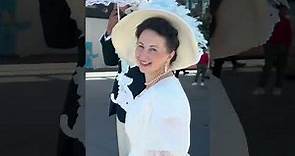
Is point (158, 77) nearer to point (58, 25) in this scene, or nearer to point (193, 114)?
point (193, 114)

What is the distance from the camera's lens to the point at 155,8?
392 cm

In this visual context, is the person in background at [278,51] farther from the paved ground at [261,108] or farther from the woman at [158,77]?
the woman at [158,77]

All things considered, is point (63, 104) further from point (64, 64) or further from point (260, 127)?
point (260, 127)

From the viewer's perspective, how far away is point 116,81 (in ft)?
13.5

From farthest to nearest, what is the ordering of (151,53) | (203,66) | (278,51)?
(278,51)
(203,66)
(151,53)

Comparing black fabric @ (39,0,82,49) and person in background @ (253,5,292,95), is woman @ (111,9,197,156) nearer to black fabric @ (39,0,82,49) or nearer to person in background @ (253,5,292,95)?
black fabric @ (39,0,82,49)

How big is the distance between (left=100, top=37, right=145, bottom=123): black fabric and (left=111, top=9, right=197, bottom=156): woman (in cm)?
4

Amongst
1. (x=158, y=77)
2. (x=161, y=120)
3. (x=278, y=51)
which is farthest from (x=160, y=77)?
(x=278, y=51)

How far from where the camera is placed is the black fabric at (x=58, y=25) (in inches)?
163

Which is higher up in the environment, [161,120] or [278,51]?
[278,51]

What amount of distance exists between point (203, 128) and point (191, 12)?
0.77 meters

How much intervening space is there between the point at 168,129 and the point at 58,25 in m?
0.96

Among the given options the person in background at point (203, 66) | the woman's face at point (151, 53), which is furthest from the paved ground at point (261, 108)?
the woman's face at point (151, 53)

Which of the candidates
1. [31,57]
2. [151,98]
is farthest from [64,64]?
[151,98]
